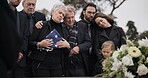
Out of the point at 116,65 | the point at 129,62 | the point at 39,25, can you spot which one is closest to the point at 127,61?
the point at 129,62

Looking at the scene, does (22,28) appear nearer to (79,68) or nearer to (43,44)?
(43,44)

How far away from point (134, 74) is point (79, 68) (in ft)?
6.06

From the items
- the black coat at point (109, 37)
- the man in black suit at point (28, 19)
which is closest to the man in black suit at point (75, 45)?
the black coat at point (109, 37)

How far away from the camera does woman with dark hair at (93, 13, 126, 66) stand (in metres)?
6.21

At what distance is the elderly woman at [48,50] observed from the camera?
561 centimetres

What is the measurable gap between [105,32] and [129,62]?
2067mm

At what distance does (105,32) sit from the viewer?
20.6ft

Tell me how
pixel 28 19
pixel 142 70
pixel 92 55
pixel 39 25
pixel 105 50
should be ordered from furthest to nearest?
pixel 92 55
pixel 105 50
pixel 28 19
pixel 39 25
pixel 142 70

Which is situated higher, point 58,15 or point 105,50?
→ point 58,15

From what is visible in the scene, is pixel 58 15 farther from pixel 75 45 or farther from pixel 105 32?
pixel 105 32

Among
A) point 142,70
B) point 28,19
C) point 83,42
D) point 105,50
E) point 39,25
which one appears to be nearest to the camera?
point 142,70

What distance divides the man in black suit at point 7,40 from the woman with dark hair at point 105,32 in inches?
149

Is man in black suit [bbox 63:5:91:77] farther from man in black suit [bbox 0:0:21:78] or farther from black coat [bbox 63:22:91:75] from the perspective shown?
man in black suit [bbox 0:0:21:78]

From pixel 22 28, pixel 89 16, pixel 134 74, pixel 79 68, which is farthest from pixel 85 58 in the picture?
pixel 134 74
